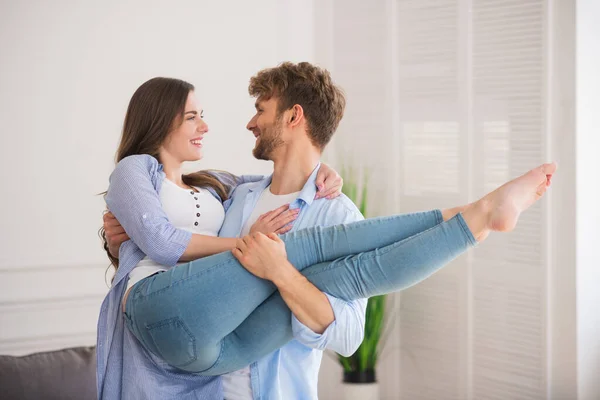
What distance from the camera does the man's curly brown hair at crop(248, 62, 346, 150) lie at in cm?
234

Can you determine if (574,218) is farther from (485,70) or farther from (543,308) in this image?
(485,70)

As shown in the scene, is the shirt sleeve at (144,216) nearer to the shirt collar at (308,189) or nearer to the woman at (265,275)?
the woman at (265,275)

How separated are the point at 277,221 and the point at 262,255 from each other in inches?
11.0

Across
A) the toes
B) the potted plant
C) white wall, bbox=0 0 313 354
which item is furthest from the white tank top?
the potted plant

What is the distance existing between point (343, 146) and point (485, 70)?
0.98m

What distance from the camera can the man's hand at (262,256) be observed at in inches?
72.4

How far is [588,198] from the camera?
10.4 ft

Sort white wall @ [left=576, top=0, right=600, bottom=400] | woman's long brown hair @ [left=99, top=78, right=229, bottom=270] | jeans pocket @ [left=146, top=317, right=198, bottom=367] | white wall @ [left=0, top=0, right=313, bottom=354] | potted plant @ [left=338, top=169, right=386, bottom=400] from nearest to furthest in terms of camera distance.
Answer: jeans pocket @ [left=146, top=317, right=198, bottom=367], woman's long brown hair @ [left=99, top=78, right=229, bottom=270], white wall @ [left=576, top=0, right=600, bottom=400], white wall @ [left=0, top=0, right=313, bottom=354], potted plant @ [left=338, top=169, right=386, bottom=400]

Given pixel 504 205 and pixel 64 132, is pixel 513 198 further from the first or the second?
pixel 64 132

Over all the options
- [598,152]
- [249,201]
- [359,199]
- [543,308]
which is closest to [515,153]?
[598,152]

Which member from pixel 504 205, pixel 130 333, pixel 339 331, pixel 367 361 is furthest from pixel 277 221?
pixel 367 361

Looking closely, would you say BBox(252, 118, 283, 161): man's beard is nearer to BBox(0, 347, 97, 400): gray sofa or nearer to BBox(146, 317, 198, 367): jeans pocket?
BBox(146, 317, 198, 367): jeans pocket

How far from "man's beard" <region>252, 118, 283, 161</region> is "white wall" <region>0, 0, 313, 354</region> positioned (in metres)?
1.39

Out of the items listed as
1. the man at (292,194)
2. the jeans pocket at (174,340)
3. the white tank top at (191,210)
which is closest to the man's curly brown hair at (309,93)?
the man at (292,194)
